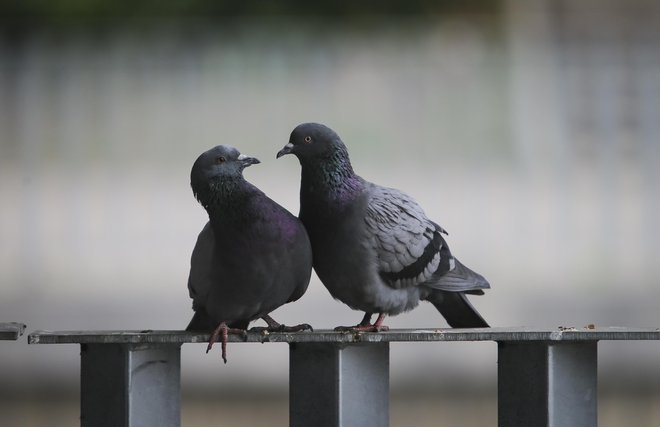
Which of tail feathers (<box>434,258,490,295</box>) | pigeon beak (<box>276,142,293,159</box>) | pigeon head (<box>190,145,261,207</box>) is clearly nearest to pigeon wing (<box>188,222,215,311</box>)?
pigeon head (<box>190,145,261,207</box>)

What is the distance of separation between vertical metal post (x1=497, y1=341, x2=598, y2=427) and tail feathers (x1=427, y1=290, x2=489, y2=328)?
1.50ft

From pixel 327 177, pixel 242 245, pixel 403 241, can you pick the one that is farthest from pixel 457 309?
pixel 242 245

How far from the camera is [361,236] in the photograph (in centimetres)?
219

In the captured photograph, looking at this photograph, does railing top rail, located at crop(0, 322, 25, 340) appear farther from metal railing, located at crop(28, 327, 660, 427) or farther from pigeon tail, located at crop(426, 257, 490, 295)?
pigeon tail, located at crop(426, 257, 490, 295)

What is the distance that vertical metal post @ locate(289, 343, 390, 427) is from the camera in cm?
186

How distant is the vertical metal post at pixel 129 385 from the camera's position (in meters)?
1.84

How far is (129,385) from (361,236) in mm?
625

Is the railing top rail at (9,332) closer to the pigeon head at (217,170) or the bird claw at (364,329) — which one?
the pigeon head at (217,170)

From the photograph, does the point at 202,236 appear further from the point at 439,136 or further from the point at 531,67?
the point at 531,67

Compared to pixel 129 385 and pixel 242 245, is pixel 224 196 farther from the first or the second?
pixel 129 385

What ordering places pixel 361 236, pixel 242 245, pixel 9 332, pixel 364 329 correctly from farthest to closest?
pixel 361 236 → pixel 242 245 → pixel 364 329 → pixel 9 332

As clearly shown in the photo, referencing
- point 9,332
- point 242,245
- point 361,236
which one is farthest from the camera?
point 361,236

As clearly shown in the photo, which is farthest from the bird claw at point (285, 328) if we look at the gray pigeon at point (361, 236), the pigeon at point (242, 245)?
the gray pigeon at point (361, 236)

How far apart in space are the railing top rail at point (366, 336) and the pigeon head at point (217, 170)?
302 millimetres
